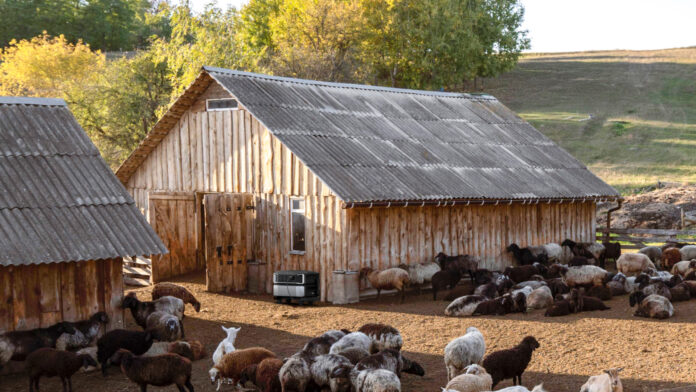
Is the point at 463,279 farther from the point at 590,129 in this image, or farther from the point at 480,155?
the point at 590,129

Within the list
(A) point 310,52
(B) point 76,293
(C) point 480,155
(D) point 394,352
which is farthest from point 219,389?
(A) point 310,52

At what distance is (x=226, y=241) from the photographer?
21.2m

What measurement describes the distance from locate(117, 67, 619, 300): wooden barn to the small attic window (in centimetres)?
4

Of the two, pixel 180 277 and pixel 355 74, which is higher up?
pixel 355 74

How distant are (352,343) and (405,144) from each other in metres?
12.6

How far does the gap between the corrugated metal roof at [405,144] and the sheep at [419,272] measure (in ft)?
6.44

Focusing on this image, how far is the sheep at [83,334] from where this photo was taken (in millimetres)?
13900

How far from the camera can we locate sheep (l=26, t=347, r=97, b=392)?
1216 centimetres

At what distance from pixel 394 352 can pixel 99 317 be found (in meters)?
6.32

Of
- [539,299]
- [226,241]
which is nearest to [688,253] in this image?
[539,299]

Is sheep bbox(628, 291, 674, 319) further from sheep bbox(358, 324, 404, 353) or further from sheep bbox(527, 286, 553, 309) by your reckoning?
sheep bbox(358, 324, 404, 353)

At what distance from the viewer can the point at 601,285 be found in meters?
21.1

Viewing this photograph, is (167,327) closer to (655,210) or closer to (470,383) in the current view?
(470,383)

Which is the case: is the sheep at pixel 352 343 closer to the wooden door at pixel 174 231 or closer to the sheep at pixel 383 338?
the sheep at pixel 383 338
